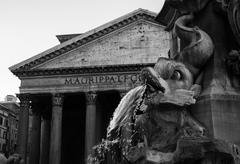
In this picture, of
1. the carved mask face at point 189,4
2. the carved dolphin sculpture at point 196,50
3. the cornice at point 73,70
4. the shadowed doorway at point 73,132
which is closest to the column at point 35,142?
the cornice at point 73,70

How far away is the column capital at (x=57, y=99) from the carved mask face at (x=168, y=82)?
24026 mm

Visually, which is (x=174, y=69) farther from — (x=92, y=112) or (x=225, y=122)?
(x=92, y=112)

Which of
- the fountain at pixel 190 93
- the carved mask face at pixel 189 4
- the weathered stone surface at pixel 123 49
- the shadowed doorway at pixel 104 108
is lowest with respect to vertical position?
the fountain at pixel 190 93

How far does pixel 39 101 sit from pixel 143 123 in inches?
1074

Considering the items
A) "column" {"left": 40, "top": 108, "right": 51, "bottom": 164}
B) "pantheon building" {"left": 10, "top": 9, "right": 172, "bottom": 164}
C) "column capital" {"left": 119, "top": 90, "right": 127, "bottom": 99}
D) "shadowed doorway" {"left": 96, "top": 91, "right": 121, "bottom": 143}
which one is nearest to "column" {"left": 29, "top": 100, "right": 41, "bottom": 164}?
"pantheon building" {"left": 10, "top": 9, "right": 172, "bottom": 164}

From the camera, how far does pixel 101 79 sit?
2761 centimetres

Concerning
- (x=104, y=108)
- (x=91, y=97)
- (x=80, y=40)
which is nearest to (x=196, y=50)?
(x=91, y=97)

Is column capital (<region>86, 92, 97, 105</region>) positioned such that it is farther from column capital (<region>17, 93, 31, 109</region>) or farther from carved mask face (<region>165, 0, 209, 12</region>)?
carved mask face (<region>165, 0, 209, 12</region>)

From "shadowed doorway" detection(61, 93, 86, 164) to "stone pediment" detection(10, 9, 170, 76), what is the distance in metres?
5.47

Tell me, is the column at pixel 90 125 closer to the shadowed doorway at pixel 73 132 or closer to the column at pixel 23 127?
the column at pixel 23 127

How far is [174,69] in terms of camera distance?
3.67m

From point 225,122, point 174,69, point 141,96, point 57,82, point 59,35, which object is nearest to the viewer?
point 225,122

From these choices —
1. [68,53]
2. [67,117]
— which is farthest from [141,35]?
[67,117]

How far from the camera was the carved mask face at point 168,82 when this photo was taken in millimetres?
3400
